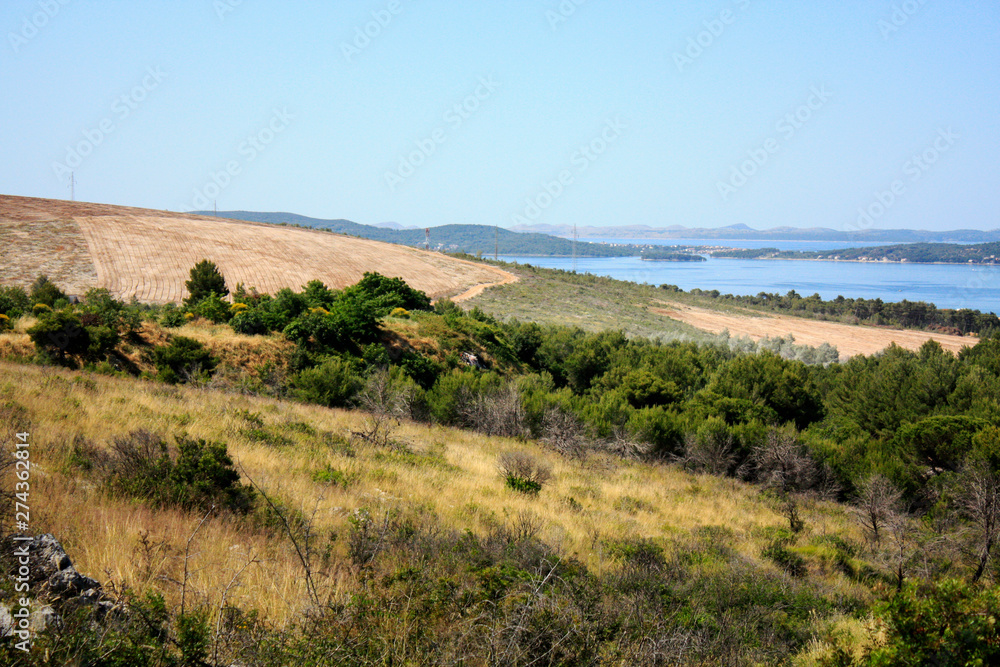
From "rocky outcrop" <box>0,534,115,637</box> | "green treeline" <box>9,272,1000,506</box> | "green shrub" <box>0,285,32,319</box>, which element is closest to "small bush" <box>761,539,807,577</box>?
"green treeline" <box>9,272,1000,506</box>

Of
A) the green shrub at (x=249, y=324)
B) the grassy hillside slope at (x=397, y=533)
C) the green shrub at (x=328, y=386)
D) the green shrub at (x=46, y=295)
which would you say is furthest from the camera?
the green shrub at (x=46, y=295)

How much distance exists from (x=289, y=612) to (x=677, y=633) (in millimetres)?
2800

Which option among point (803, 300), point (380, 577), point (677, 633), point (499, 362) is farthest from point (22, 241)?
point (803, 300)

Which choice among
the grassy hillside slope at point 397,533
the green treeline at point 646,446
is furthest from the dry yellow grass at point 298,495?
the green treeline at point 646,446

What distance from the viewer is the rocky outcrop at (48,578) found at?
3.00 metres

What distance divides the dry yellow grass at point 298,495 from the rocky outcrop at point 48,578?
0.67 feet

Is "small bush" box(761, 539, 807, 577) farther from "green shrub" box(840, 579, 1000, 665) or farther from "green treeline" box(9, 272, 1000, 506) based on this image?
"green treeline" box(9, 272, 1000, 506)

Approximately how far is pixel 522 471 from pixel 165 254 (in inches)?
1359

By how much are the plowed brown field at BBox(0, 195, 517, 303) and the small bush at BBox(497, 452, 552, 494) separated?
83.6ft

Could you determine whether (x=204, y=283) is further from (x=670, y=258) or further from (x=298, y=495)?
(x=670, y=258)

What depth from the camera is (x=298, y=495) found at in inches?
262

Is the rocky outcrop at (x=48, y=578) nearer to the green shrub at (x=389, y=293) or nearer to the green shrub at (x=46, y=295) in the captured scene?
the green shrub at (x=46, y=295)

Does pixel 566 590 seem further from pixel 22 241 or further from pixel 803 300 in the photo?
pixel 803 300

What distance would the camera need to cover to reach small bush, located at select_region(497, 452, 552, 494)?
977 cm
